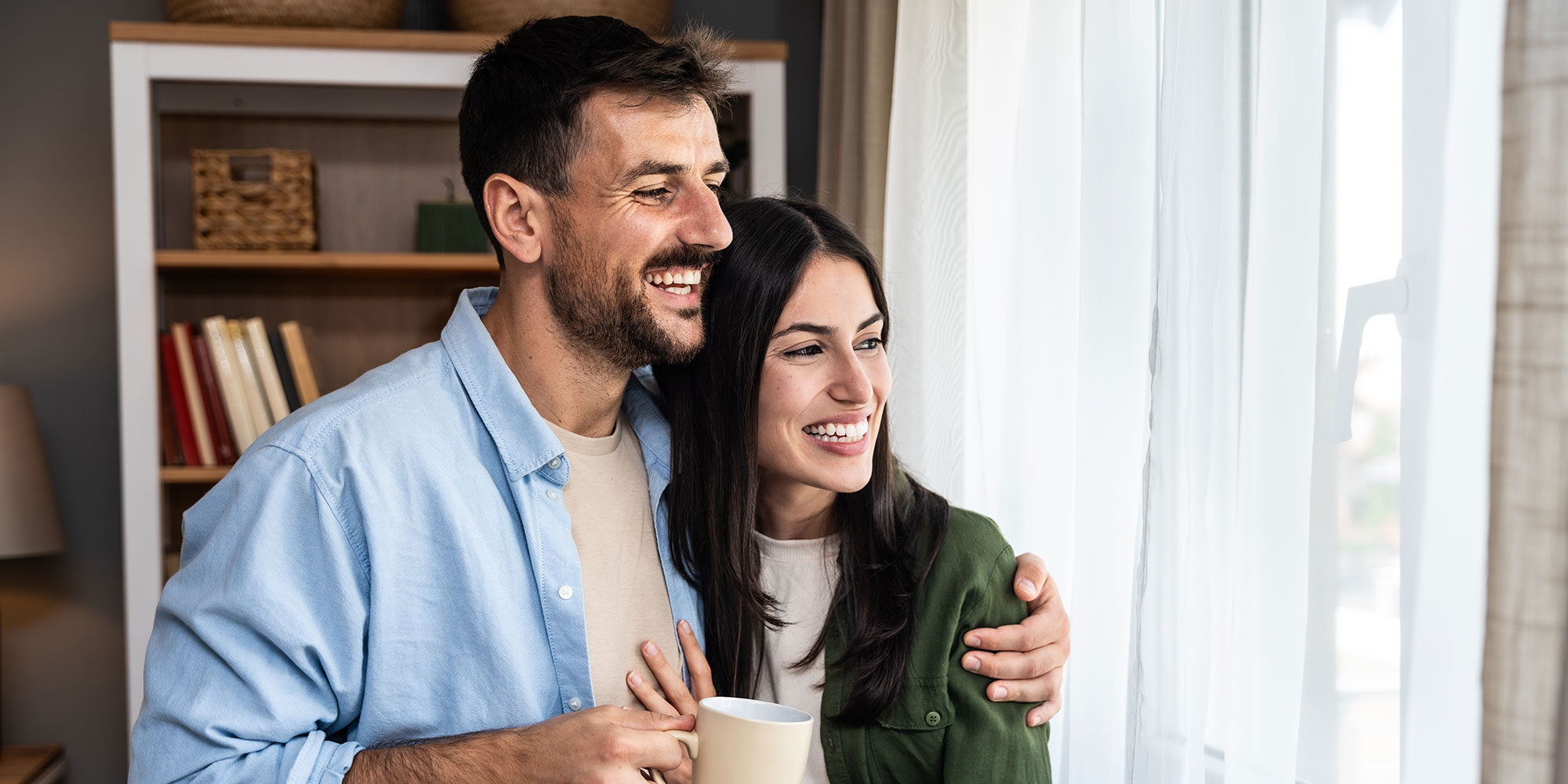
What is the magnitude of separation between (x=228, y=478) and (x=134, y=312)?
1620mm

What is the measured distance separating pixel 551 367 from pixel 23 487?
1.92 meters

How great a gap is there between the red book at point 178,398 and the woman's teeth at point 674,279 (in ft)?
5.69

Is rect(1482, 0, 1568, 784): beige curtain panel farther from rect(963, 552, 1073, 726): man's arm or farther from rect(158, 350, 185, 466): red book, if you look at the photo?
rect(158, 350, 185, 466): red book

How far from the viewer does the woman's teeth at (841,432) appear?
1204 millimetres

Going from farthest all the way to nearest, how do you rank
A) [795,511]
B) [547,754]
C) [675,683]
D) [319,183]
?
[319,183] < [795,511] < [675,683] < [547,754]

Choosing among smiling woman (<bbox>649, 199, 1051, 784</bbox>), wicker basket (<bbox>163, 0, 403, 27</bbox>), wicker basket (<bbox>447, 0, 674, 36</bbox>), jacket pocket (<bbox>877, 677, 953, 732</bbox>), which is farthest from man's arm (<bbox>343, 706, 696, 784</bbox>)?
wicker basket (<bbox>163, 0, 403, 27</bbox>)

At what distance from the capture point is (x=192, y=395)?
2.44m

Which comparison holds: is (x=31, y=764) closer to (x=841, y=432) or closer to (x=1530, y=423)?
(x=841, y=432)

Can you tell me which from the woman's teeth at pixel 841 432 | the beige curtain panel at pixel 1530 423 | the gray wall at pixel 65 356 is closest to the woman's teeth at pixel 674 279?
the woman's teeth at pixel 841 432

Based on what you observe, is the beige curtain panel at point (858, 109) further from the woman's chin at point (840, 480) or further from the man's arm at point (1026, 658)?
the man's arm at point (1026, 658)

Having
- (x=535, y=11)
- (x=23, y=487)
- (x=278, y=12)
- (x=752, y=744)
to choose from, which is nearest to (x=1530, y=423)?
(x=752, y=744)

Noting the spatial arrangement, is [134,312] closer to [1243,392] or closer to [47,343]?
[47,343]

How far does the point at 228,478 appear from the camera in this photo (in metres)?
1.02

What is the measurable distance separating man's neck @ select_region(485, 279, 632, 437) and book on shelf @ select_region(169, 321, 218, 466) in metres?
1.54
